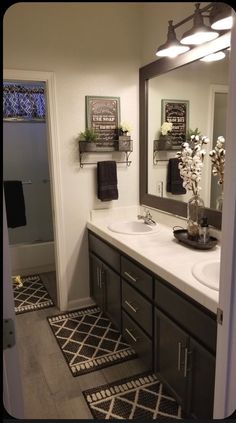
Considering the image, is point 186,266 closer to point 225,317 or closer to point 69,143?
point 225,317

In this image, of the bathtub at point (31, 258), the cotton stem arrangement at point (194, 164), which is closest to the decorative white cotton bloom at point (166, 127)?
the cotton stem arrangement at point (194, 164)

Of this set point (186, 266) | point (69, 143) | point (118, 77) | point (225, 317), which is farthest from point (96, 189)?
point (225, 317)

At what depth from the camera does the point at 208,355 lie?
139 cm

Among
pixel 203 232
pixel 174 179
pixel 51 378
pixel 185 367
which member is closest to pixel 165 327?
pixel 185 367

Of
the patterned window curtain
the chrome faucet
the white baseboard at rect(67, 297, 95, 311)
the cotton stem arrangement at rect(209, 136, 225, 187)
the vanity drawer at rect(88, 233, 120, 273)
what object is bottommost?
the white baseboard at rect(67, 297, 95, 311)

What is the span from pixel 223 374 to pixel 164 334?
0.75 meters

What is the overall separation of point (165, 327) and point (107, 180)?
141cm

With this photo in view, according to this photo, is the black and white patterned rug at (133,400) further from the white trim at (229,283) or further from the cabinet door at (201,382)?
the white trim at (229,283)

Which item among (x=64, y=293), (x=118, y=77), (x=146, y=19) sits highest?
(x=146, y=19)

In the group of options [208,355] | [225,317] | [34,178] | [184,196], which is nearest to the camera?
[225,317]

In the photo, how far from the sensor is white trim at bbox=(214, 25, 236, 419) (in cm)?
90

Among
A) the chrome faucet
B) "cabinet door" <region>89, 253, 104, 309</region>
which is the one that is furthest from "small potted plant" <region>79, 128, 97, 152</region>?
"cabinet door" <region>89, 253, 104, 309</region>

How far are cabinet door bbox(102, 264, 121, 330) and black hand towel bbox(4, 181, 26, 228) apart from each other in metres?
1.42

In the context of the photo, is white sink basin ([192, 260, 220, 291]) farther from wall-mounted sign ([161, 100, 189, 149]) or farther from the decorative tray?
wall-mounted sign ([161, 100, 189, 149])
